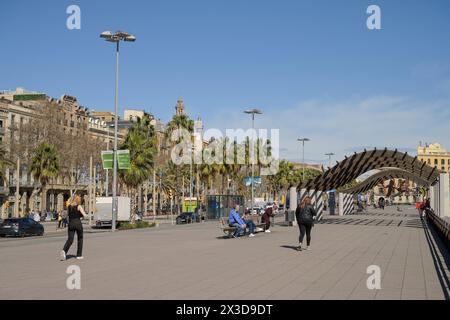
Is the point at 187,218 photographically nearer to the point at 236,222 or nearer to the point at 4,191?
the point at 4,191

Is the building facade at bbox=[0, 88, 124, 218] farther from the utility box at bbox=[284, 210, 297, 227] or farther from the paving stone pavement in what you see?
the paving stone pavement

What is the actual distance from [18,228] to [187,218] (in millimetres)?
19960

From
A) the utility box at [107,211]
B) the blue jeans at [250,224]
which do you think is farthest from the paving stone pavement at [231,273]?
the utility box at [107,211]

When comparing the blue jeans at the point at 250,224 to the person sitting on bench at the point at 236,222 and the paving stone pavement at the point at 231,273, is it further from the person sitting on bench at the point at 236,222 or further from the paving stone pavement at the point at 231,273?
the paving stone pavement at the point at 231,273

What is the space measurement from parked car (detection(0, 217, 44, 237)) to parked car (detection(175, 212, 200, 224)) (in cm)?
1803

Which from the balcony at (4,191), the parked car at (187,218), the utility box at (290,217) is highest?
the balcony at (4,191)

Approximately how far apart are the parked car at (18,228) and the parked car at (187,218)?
710 inches

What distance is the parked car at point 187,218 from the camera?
52031 mm

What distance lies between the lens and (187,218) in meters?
52.5

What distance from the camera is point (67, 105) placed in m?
88.7

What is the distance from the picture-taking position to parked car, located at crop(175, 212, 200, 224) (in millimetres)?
52031

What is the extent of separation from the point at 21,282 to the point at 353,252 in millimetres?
10278

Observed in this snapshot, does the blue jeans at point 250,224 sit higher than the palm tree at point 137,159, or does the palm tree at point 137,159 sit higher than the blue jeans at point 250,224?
the palm tree at point 137,159

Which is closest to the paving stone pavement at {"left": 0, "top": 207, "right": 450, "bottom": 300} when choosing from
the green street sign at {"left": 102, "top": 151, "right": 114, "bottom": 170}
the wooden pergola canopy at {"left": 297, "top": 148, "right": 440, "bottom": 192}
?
the wooden pergola canopy at {"left": 297, "top": 148, "right": 440, "bottom": 192}
